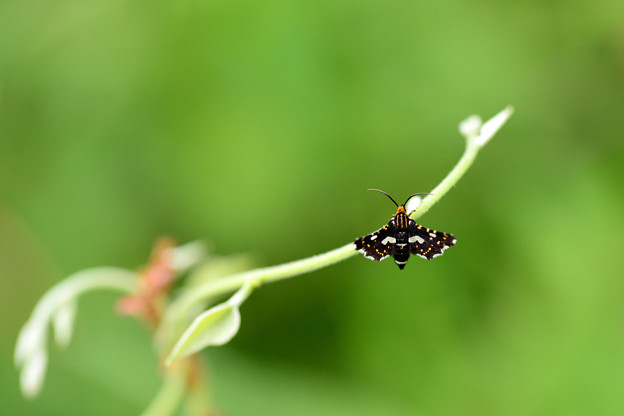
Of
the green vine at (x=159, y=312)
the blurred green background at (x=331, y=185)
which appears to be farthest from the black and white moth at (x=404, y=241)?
the blurred green background at (x=331, y=185)

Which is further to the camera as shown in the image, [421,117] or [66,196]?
[66,196]

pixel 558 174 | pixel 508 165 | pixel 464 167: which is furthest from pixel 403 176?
pixel 464 167

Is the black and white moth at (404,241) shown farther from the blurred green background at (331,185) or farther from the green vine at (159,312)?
the blurred green background at (331,185)

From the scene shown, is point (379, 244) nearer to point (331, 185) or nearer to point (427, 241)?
point (427, 241)

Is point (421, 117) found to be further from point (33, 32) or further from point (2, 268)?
point (2, 268)

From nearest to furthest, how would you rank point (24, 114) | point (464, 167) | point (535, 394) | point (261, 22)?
point (464, 167) < point (535, 394) < point (261, 22) < point (24, 114)

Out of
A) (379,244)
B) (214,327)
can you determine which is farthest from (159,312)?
(379,244)

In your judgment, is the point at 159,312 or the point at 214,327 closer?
the point at 214,327

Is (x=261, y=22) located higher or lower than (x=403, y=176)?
higher
